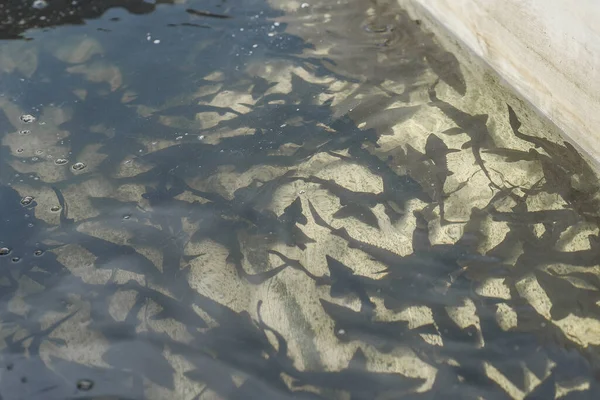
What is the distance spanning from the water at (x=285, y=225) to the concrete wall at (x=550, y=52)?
0.15 meters

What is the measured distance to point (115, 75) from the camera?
4527mm

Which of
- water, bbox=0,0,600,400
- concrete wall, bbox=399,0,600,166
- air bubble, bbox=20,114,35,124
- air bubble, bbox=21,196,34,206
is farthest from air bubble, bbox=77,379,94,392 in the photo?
concrete wall, bbox=399,0,600,166

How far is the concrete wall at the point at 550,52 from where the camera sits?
10.7 ft

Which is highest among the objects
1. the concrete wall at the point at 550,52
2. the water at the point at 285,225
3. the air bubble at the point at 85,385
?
the concrete wall at the point at 550,52

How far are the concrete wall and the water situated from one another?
146 mm

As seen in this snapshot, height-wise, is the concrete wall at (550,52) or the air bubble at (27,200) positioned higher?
the concrete wall at (550,52)

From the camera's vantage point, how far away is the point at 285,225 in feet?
10.9

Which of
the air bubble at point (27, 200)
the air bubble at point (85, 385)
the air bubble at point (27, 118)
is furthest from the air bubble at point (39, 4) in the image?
the air bubble at point (85, 385)

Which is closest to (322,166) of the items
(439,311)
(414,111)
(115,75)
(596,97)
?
(414,111)

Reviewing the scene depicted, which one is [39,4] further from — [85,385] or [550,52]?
[550,52]

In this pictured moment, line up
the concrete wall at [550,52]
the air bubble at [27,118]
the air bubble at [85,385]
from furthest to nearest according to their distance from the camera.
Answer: the air bubble at [27,118]
the concrete wall at [550,52]
the air bubble at [85,385]

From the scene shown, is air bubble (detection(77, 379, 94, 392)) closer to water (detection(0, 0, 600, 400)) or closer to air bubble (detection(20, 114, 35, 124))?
water (detection(0, 0, 600, 400))

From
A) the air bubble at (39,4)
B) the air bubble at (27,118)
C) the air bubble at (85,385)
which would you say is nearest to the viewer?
the air bubble at (85,385)

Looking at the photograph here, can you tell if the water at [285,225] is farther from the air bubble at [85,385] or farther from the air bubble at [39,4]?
the air bubble at [39,4]
